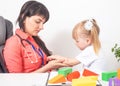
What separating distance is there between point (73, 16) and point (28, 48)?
0.54m

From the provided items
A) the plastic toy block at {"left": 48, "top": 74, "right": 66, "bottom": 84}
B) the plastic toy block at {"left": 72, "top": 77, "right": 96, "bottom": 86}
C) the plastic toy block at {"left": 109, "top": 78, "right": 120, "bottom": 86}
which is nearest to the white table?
the plastic toy block at {"left": 48, "top": 74, "right": 66, "bottom": 84}

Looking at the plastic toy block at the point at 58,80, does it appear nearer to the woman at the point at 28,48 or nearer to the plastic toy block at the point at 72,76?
the plastic toy block at the point at 72,76

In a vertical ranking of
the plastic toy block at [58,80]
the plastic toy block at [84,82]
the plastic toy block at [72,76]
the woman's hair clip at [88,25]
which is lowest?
the plastic toy block at [72,76]

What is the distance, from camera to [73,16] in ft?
6.28

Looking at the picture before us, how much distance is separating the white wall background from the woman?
0.33 metres

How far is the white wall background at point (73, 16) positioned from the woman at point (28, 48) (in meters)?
0.33

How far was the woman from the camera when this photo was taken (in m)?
1.48

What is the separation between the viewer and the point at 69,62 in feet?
5.18

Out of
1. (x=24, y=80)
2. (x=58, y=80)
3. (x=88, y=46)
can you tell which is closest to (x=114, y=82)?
(x=58, y=80)

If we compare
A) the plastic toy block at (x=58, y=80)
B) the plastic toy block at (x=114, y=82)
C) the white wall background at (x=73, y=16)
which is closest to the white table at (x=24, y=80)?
the plastic toy block at (x=58, y=80)

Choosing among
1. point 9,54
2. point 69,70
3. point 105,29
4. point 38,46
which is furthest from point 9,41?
point 105,29

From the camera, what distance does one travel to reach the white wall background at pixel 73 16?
1.90m

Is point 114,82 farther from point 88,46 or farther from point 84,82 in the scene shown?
point 88,46

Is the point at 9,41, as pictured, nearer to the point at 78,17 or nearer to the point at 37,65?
the point at 37,65
